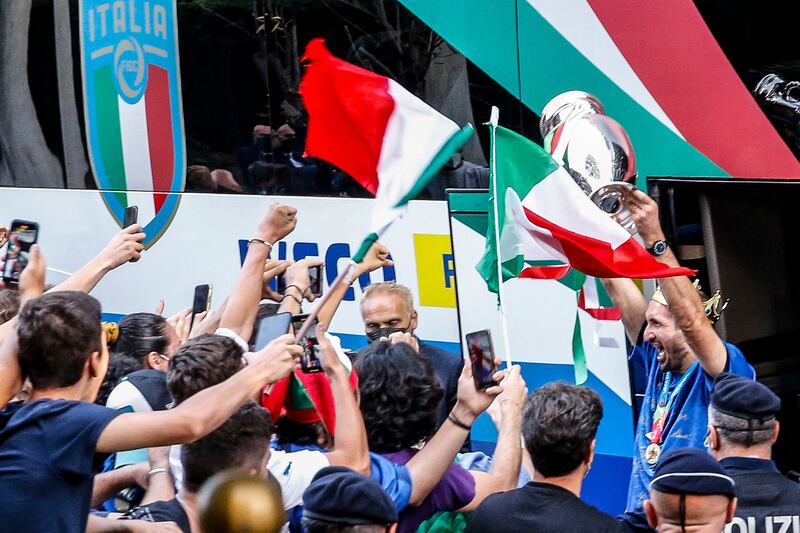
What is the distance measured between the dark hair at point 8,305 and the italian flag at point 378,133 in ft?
5.60

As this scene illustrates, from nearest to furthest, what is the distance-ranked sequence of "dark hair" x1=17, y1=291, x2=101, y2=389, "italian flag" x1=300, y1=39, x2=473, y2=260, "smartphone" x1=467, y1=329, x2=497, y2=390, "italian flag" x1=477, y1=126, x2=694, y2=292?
"dark hair" x1=17, y1=291, x2=101, y2=389 < "smartphone" x1=467, y1=329, x2=497, y2=390 < "italian flag" x1=300, y1=39, x2=473, y2=260 < "italian flag" x1=477, y1=126, x2=694, y2=292

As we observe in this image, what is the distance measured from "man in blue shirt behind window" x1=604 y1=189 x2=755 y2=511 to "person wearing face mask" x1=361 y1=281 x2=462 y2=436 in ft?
2.61

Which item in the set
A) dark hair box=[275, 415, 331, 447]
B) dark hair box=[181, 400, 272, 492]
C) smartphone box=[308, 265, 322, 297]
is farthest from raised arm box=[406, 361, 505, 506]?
smartphone box=[308, 265, 322, 297]

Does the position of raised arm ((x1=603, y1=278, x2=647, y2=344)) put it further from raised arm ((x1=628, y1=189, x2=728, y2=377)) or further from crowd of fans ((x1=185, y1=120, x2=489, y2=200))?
crowd of fans ((x1=185, y1=120, x2=489, y2=200))

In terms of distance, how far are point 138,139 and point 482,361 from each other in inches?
158

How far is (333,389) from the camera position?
11.9 ft

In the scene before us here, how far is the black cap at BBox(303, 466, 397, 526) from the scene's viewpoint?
2686mm

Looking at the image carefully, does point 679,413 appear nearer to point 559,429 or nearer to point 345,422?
point 559,429

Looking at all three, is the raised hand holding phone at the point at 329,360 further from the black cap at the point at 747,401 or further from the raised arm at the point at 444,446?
the black cap at the point at 747,401

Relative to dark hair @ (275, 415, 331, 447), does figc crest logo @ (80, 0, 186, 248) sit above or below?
above

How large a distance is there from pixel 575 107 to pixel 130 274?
10.3 feet

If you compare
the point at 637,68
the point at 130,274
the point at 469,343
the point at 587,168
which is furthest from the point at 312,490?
the point at 130,274

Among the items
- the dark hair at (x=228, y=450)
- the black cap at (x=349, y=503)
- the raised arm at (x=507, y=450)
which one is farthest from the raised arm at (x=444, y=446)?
the black cap at (x=349, y=503)

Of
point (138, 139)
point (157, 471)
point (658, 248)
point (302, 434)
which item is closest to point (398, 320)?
point (658, 248)
